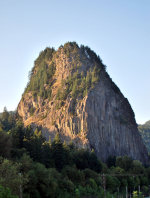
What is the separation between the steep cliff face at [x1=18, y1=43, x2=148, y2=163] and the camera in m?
125

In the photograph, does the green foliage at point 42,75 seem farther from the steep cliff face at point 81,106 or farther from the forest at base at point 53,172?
the forest at base at point 53,172

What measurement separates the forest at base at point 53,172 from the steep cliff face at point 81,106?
38.5ft

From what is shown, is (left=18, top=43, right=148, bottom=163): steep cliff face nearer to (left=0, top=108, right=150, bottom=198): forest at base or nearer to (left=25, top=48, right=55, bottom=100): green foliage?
(left=25, top=48, right=55, bottom=100): green foliage

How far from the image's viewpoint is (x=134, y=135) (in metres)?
141

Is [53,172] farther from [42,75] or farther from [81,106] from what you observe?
[42,75]

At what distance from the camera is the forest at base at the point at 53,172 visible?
4483 cm

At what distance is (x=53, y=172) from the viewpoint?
65125 millimetres

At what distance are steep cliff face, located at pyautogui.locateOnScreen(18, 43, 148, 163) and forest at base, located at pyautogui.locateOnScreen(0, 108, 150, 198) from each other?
11.7 m

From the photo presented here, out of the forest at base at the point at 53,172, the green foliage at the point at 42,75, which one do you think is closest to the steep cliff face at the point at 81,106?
the green foliage at the point at 42,75

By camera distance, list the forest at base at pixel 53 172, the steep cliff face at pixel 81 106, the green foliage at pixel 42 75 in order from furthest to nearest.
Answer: the green foliage at pixel 42 75
the steep cliff face at pixel 81 106
the forest at base at pixel 53 172

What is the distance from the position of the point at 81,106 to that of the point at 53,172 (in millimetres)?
62542

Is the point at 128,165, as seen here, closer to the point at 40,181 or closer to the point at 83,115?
the point at 83,115

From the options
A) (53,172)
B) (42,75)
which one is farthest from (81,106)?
(53,172)

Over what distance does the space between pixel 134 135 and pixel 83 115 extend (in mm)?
27409
